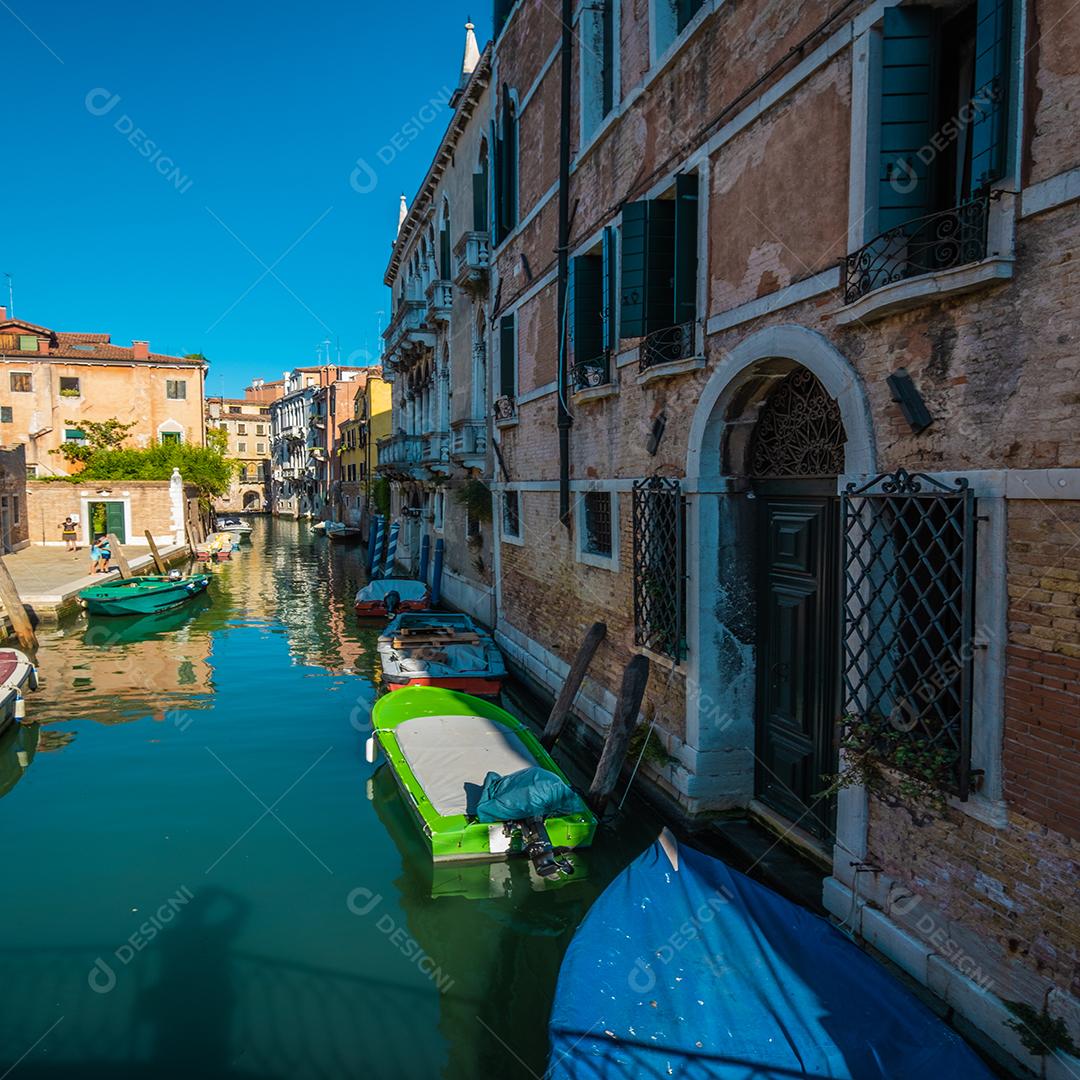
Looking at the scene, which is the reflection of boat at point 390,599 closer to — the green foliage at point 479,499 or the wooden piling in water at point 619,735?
the green foliage at point 479,499

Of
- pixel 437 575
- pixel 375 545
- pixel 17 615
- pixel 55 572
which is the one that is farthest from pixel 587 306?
pixel 375 545

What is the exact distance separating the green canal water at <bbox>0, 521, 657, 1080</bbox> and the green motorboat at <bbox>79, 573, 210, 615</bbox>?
6994 mm

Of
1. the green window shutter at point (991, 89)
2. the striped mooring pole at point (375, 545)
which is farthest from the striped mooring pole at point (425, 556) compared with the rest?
the green window shutter at point (991, 89)

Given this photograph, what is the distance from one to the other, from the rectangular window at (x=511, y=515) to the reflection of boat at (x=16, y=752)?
627 centimetres

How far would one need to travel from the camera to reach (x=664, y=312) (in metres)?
6.60

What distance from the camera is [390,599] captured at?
16.3m

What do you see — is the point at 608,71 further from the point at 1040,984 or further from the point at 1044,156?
the point at 1040,984

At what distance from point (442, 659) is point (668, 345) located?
18.8ft

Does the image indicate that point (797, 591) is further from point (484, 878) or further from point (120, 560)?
point (120, 560)

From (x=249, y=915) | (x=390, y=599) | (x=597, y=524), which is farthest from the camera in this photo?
(x=390, y=599)

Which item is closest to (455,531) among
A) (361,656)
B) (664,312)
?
(361,656)

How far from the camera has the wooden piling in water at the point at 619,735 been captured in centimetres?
638

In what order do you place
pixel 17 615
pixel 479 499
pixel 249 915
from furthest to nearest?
pixel 479 499, pixel 17 615, pixel 249 915

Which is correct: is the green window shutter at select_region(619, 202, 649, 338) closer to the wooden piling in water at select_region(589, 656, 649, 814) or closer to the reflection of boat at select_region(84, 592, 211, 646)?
the wooden piling in water at select_region(589, 656, 649, 814)
